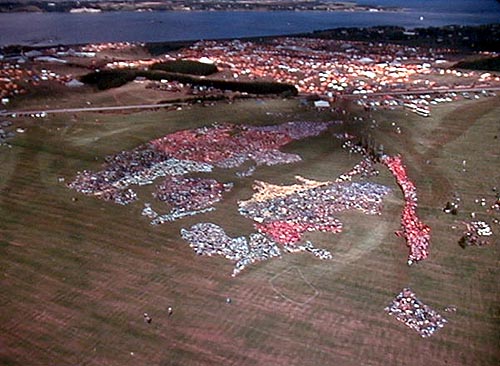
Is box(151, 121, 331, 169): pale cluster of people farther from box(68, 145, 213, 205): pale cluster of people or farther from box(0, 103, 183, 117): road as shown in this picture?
box(0, 103, 183, 117): road

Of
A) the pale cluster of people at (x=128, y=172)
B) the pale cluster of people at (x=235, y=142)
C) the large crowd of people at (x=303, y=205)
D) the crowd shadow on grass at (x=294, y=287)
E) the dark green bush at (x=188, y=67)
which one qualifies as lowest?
the dark green bush at (x=188, y=67)

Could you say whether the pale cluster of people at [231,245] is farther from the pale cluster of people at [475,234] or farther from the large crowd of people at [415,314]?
the pale cluster of people at [475,234]

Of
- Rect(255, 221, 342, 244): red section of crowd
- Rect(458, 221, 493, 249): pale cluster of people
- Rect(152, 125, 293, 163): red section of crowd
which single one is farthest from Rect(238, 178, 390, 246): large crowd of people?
Rect(152, 125, 293, 163): red section of crowd

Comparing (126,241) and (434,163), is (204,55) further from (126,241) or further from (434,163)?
(126,241)

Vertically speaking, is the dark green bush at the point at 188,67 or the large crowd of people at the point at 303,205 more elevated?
the large crowd of people at the point at 303,205


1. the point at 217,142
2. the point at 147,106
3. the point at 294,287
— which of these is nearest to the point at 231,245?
the point at 294,287

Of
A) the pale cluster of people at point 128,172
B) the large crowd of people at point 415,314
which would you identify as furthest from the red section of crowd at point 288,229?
the pale cluster of people at point 128,172

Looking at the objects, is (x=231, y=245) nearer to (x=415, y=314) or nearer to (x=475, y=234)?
(x=415, y=314)
